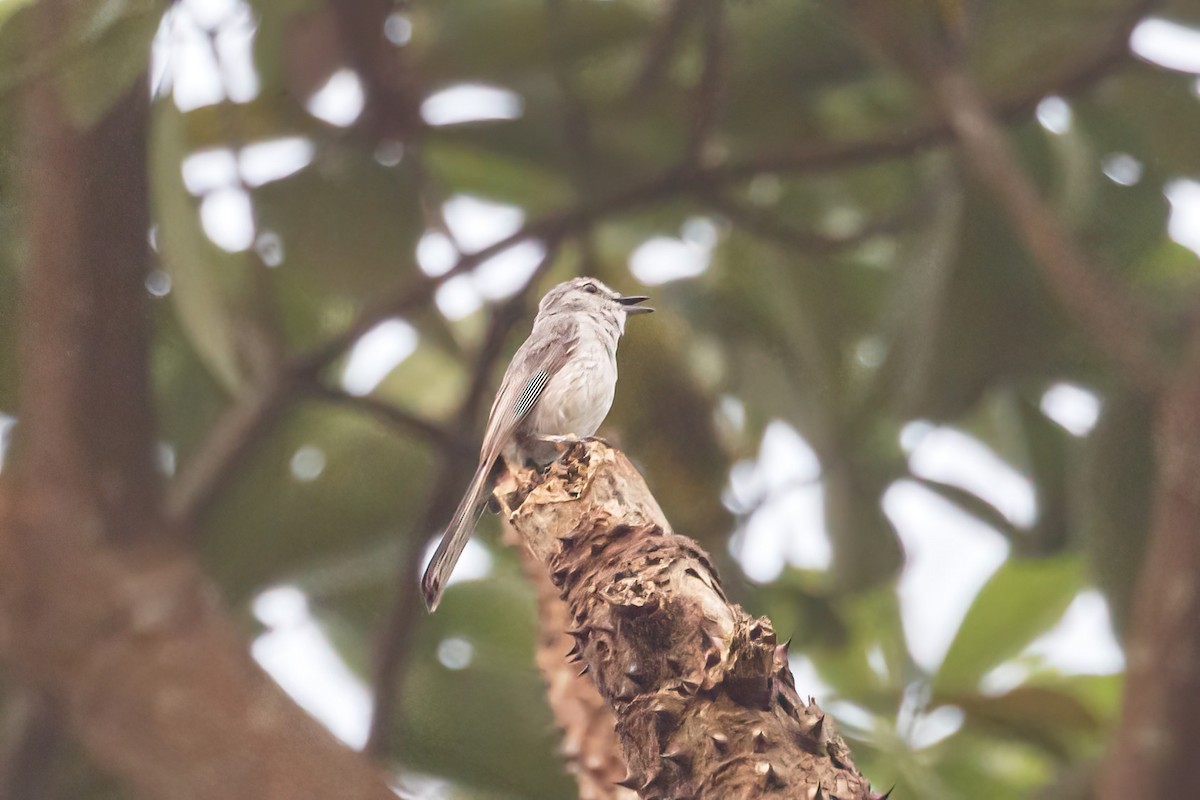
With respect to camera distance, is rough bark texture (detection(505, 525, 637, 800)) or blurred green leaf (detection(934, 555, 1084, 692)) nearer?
rough bark texture (detection(505, 525, 637, 800))

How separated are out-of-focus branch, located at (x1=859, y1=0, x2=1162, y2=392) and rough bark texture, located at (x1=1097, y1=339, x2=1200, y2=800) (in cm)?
58

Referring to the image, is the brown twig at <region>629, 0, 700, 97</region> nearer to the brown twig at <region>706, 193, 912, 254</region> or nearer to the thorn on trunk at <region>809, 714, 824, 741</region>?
the brown twig at <region>706, 193, 912, 254</region>

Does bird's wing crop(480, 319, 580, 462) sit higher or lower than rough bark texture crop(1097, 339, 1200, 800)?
higher

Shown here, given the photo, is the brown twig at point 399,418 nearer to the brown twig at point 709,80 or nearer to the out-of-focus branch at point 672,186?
the out-of-focus branch at point 672,186

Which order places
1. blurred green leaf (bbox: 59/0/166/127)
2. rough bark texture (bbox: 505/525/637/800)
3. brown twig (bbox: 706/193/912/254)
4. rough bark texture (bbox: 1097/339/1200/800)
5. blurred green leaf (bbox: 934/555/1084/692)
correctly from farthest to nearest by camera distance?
brown twig (bbox: 706/193/912/254) → blurred green leaf (bbox: 934/555/1084/692) → blurred green leaf (bbox: 59/0/166/127) → rough bark texture (bbox: 1097/339/1200/800) → rough bark texture (bbox: 505/525/637/800)

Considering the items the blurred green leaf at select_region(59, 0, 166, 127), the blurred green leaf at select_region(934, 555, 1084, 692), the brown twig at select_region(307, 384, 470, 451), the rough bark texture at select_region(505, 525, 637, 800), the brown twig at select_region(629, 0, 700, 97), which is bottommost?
the blurred green leaf at select_region(934, 555, 1084, 692)

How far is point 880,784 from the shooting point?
3.36 m

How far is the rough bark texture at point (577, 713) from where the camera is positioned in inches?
90.6

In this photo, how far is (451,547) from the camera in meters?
2.33

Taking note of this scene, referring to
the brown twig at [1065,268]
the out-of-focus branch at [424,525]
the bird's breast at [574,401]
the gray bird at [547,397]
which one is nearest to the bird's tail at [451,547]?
the gray bird at [547,397]

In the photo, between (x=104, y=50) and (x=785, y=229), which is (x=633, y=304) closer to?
(x=785, y=229)

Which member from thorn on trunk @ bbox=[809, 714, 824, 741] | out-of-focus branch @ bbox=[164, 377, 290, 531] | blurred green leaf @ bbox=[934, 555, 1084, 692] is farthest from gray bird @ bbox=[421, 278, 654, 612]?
blurred green leaf @ bbox=[934, 555, 1084, 692]

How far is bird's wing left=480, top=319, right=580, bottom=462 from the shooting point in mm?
2580

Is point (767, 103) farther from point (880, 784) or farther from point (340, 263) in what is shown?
point (880, 784)
